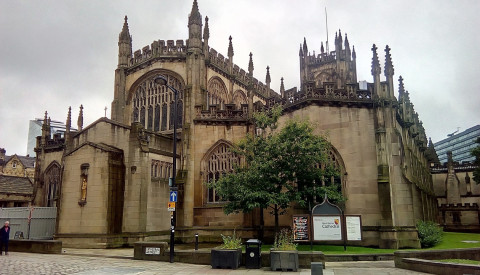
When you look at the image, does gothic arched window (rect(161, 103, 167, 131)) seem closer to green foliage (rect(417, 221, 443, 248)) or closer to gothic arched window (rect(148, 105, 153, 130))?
gothic arched window (rect(148, 105, 153, 130))

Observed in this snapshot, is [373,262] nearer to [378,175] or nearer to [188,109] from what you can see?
[378,175]

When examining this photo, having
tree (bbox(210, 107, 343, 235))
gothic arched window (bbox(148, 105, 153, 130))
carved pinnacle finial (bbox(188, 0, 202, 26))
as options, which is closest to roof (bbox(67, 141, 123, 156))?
gothic arched window (bbox(148, 105, 153, 130))

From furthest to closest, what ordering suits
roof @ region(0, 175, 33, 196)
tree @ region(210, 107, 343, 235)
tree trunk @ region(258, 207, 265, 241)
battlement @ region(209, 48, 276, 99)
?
1. roof @ region(0, 175, 33, 196)
2. battlement @ region(209, 48, 276, 99)
3. tree trunk @ region(258, 207, 265, 241)
4. tree @ region(210, 107, 343, 235)

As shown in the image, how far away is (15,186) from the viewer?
53.0 metres

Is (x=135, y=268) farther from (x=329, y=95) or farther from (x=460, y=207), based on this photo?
(x=460, y=207)

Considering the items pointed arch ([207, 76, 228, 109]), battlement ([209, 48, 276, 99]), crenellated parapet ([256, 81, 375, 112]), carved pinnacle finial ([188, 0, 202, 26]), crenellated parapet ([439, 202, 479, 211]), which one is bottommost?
crenellated parapet ([439, 202, 479, 211])

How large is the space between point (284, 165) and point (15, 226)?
21647mm

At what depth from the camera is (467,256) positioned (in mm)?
17406

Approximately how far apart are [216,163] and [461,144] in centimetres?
17665

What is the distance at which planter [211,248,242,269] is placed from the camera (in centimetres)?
1541

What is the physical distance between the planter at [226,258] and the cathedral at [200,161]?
4.75 metres

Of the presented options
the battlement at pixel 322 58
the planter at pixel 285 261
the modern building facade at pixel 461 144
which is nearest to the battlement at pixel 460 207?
the battlement at pixel 322 58

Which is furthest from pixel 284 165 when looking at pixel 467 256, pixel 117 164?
pixel 117 164

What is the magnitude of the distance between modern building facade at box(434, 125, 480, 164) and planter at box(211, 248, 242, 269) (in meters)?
167
